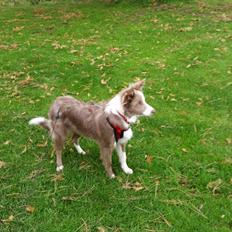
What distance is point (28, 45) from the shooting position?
449 inches

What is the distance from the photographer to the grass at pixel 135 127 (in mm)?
5027

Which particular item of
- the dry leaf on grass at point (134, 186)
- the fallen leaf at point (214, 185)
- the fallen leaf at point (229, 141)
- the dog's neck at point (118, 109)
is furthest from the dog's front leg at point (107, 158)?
the fallen leaf at point (229, 141)

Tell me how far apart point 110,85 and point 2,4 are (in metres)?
10.5

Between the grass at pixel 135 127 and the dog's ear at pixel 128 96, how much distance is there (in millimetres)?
1113

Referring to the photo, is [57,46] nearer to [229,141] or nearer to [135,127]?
[135,127]

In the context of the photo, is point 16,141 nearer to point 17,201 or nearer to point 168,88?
point 17,201

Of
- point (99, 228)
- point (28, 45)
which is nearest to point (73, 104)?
point (99, 228)

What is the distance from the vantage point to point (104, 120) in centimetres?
530

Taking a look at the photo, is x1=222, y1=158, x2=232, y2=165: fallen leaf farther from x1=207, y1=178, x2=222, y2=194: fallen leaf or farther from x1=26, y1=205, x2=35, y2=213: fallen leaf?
x1=26, y1=205, x2=35, y2=213: fallen leaf

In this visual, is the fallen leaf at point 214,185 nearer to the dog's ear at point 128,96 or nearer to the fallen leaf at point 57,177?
the dog's ear at point 128,96

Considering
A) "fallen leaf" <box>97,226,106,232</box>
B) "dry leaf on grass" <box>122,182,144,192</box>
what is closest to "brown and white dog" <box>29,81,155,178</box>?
"dry leaf on grass" <box>122,182,144,192</box>

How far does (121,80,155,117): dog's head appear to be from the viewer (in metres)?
5.10

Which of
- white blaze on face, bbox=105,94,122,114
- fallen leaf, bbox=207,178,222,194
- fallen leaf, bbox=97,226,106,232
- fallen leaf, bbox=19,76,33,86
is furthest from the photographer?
fallen leaf, bbox=19,76,33,86

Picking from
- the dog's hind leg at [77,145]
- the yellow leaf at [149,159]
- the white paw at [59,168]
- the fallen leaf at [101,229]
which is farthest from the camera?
the dog's hind leg at [77,145]
